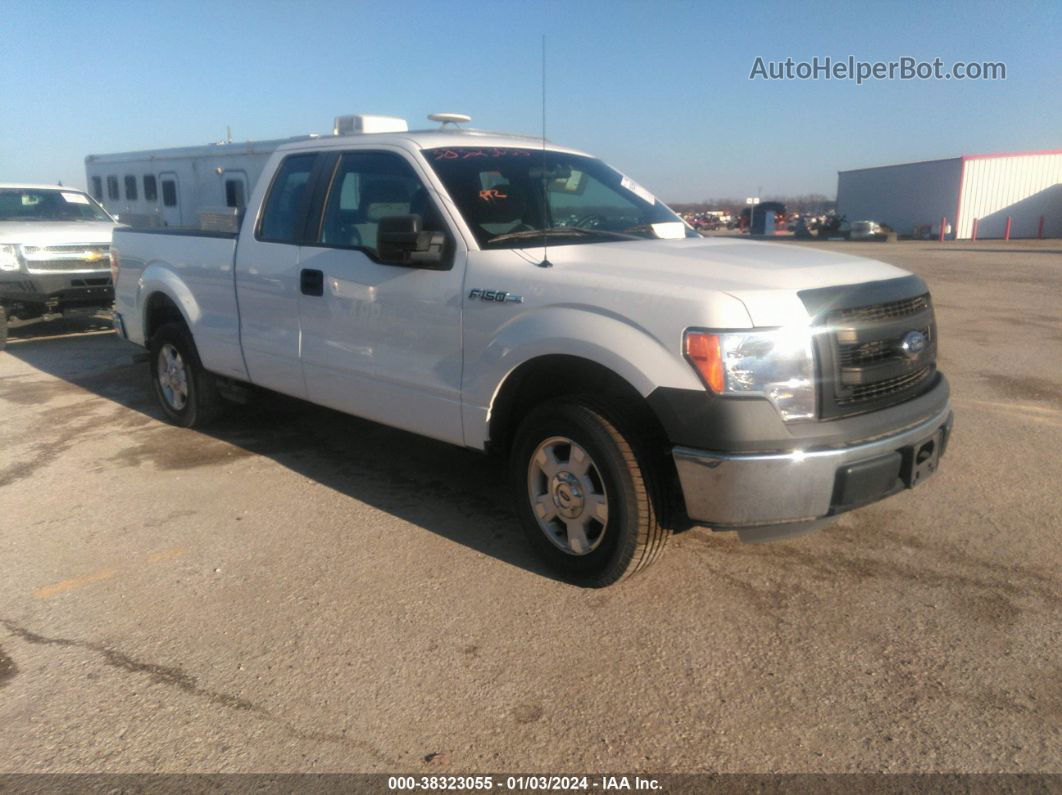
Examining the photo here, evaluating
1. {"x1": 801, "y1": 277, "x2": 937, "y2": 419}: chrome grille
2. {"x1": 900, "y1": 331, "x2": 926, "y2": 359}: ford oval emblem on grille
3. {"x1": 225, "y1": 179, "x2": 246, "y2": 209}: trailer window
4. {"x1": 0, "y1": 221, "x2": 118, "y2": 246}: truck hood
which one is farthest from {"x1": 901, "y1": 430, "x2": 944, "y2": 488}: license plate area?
{"x1": 225, "y1": 179, "x2": 246, "y2": 209}: trailer window

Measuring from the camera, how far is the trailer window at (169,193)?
1405 centimetres

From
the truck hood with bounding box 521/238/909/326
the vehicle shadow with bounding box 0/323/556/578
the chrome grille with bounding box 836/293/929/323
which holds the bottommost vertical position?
the vehicle shadow with bounding box 0/323/556/578

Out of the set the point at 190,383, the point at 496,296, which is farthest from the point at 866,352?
the point at 190,383

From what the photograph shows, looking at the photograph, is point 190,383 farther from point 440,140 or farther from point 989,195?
point 989,195

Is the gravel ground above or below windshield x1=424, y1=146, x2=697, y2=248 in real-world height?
below

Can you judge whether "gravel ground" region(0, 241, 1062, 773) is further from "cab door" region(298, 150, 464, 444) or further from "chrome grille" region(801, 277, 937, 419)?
"chrome grille" region(801, 277, 937, 419)

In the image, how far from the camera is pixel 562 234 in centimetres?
412

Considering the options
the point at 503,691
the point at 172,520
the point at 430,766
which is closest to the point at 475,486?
the point at 172,520

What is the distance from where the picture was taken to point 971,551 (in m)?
3.92

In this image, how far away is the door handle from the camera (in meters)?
4.55

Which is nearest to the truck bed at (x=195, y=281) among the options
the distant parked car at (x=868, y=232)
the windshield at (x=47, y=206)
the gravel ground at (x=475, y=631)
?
the gravel ground at (x=475, y=631)

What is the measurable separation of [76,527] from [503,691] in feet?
9.09

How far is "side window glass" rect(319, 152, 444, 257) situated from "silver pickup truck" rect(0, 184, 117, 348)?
20.3 ft

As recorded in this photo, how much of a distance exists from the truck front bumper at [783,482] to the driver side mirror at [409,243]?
1.55 metres
